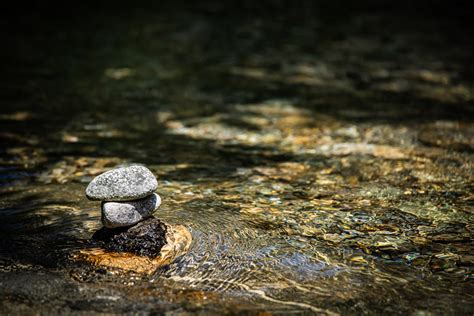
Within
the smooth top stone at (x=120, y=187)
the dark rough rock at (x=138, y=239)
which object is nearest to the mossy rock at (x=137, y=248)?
the dark rough rock at (x=138, y=239)

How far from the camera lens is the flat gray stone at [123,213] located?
3344 millimetres

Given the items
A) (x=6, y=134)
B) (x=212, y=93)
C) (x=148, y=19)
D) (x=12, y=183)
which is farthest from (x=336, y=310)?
(x=148, y=19)

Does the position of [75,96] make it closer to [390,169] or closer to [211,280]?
[390,169]

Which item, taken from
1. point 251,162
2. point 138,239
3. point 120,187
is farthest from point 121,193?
point 251,162

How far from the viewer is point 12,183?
4.50 meters

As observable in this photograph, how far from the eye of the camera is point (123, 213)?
11.0 ft

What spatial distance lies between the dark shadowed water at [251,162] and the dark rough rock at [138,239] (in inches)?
7.7

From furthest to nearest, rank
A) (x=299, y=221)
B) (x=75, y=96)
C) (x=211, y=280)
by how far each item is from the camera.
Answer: (x=75, y=96) < (x=299, y=221) < (x=211, y=280)

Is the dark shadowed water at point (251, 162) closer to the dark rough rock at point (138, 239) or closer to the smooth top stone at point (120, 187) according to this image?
the dark rough rock at point (138, 239)

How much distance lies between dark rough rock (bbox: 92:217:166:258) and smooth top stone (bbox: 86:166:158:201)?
0.20m

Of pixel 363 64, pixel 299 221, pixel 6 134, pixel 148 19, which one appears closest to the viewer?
pixel 299 221

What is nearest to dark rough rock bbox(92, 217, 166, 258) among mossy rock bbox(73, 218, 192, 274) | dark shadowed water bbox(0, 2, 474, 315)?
mossy rock bbox(73, 218, 192, 274)

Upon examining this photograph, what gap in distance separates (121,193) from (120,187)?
36mm

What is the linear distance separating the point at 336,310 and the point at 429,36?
860 centimetres
